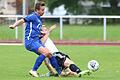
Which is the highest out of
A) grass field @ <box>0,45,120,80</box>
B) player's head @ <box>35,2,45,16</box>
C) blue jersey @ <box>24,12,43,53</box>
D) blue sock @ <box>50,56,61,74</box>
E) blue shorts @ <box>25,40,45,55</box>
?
player's head @ <box>35,2,45,16</box>

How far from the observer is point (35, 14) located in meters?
13.5

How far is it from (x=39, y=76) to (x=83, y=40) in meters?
15.5

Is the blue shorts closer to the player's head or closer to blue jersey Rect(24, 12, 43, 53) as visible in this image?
blue jersey Rect(24, 12, 43, 53)

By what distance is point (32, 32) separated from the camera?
1343 cm

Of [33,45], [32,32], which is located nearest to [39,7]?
[32,32]

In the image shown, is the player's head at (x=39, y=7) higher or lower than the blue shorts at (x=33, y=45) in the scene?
higher

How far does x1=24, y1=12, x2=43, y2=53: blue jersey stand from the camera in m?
13.4

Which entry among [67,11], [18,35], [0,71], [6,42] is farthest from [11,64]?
[67,11]

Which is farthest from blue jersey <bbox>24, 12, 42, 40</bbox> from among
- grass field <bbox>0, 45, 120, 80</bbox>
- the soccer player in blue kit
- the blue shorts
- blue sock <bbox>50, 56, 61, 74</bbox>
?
grass field <bbox>0, 45, 120, 80</bbox>

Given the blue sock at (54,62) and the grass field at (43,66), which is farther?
the grass field at (43,66)

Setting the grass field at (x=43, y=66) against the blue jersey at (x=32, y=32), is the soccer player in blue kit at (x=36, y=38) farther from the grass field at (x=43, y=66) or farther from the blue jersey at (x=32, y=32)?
the grass field at (x=43, y=66)

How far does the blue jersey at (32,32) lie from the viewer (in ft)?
43.9

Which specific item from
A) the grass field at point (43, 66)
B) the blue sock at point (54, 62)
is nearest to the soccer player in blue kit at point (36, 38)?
the blue sock at point (54, 62)

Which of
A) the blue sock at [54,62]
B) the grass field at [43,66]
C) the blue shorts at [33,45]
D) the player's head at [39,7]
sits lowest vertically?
the grass field at [43,66]
